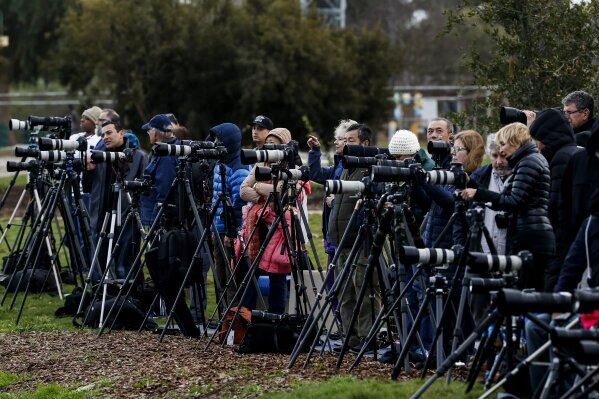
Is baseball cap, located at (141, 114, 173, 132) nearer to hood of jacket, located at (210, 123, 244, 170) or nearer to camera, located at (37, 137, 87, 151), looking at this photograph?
camera, located at (37, 137, 87, 151)

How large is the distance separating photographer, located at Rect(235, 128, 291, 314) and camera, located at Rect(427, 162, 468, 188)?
305 cm

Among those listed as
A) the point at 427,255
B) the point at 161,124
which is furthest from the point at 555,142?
the point at 161,124

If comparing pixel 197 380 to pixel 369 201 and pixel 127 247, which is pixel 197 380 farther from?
pixel 127 247

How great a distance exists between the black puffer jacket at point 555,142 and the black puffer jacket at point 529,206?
562 millimetres

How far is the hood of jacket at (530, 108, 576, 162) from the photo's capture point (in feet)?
31.4

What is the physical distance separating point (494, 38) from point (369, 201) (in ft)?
18.1

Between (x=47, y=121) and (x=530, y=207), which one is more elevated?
(x=47, y=121)

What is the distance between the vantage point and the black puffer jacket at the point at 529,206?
8.74 meters

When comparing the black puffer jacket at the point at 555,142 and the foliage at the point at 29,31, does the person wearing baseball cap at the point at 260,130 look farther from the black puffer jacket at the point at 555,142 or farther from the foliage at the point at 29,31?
the foliage at the point at 29,31

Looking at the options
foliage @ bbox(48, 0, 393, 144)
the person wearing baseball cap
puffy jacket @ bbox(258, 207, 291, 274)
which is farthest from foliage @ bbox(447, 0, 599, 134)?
foliage @ bbox(48, 0, 393, 144)

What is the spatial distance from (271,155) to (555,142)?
2397mm

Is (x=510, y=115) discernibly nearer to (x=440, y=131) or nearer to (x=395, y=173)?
(x=440, y=131)

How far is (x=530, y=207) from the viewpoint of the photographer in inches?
348

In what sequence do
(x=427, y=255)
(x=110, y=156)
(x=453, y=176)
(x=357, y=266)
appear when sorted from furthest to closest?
(x=110, y=156), (x=357, y=266), (x=453, y=176), (x=427, y=255)
